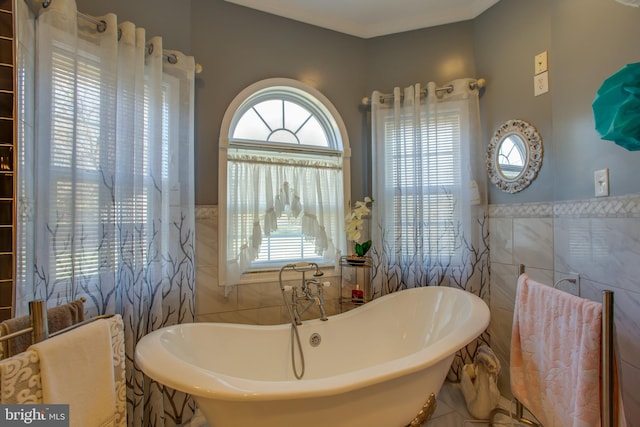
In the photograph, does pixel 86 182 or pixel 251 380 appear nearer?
pixel 251 380

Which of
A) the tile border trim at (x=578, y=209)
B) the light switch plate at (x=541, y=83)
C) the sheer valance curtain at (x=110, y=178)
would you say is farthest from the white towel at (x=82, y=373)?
the light switch plate at (x=541, y=83)

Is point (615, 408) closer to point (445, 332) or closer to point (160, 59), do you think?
point (445, 332)

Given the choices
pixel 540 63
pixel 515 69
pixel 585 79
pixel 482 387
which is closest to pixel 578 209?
pixel 585 79

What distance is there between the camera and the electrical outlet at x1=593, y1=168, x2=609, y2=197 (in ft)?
4.77

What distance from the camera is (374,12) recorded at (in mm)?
2352

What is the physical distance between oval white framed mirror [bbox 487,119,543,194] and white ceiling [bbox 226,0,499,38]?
100cm

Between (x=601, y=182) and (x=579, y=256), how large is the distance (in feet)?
1.35

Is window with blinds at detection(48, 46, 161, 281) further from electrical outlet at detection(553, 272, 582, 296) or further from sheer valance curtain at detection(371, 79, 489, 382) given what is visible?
electrical outlet at detection(553, 272, 582, 296)

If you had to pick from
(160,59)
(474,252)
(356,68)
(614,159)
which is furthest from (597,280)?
(160,59)

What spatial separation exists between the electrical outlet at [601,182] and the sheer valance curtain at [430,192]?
74 centimetres

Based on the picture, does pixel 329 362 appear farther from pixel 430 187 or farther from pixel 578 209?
pixel 578 209

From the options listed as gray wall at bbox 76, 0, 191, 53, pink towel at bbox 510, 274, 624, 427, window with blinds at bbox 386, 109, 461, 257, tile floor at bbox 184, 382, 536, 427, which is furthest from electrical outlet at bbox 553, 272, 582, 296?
gray wall at bbox 76, 0, 191, 53

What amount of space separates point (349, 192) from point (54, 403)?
2.04m

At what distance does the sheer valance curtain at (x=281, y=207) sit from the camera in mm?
2109
